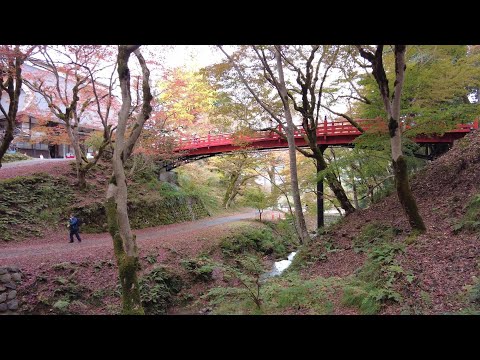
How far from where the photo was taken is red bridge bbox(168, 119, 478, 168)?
8672 millimetres

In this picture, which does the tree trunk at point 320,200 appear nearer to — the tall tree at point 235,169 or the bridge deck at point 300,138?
the bridge deck at point 300,138

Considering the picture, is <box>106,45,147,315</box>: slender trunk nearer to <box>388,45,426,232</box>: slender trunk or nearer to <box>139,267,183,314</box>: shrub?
<box>139,267,183,314</box>: shrub

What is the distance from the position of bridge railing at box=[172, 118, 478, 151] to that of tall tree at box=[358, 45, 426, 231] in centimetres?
271

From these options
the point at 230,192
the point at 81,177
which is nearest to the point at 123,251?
the point at 81,177

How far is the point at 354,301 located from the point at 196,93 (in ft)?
34.5

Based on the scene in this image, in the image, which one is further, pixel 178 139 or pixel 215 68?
pixel 178 139

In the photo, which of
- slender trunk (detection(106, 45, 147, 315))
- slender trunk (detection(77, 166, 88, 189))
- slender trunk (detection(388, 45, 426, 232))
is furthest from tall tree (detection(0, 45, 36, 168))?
slender trunk (detection(388, 45, 426, 232))

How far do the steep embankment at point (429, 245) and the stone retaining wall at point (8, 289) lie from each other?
554cm

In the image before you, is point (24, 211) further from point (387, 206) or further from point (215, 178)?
point (215, 178)

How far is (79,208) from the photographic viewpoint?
31.6 ft

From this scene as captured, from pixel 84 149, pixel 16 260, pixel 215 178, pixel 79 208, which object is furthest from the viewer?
pixel 215 178
